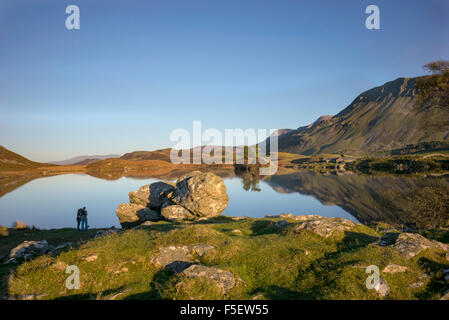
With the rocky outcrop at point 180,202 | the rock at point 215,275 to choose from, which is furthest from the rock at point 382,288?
the rocky outcrop at point 180,202

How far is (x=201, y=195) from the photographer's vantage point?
87.3 ft

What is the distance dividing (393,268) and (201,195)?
20017mm

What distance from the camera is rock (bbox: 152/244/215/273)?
32.7 ft

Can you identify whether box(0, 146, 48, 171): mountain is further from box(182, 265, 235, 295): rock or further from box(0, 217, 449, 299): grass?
box(182, 265, 235, 295): rock

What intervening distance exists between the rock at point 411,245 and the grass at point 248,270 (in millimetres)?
236

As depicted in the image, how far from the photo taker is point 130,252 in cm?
1058

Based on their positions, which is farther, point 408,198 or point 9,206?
point 9,206

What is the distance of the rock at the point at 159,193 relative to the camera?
98.6 ft

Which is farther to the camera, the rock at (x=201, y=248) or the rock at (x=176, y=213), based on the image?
the rock at (x=176, y=213)

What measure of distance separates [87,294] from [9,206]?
4350 cm

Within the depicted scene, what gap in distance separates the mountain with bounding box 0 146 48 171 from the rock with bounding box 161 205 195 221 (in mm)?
118756

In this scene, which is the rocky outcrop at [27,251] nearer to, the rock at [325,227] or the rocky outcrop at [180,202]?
the rocky outcrop at [180,202]

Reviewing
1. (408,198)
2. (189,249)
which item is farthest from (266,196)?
(189,249)
